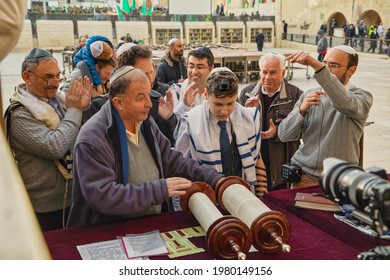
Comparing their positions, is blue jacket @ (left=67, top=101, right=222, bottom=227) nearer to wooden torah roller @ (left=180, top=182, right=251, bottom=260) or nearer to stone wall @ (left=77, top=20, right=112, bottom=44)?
wooden torah roller @ (left=180, top=182, right=251, bottom=260)

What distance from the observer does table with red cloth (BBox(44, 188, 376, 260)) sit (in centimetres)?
170

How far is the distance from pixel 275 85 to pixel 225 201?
5.66 feet

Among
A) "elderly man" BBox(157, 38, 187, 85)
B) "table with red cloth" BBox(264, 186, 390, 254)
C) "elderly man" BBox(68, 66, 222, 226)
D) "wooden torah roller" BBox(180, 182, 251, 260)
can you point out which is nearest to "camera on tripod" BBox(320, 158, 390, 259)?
"wooden torah roller" BBox(180, 182, 251, 260)

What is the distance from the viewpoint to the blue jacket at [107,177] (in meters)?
1.85

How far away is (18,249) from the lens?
17.1 inches

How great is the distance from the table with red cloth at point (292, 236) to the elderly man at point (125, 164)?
0.08 metres

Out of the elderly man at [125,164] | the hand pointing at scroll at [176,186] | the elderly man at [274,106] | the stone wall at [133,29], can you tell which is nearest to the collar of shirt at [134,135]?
the elderly man at [125,164]

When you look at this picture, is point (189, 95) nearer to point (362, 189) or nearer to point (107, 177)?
point (107, 177)

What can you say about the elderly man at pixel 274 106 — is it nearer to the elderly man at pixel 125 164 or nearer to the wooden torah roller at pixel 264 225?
the elderly man at pixel 125 164

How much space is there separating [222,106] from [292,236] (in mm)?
947

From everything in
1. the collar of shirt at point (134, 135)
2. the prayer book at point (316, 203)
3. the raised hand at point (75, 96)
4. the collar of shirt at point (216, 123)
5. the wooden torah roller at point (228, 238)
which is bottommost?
the prayer book at point (316, 203)

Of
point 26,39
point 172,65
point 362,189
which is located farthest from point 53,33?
point 362,189

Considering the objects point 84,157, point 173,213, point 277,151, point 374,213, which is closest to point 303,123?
point 277,151
